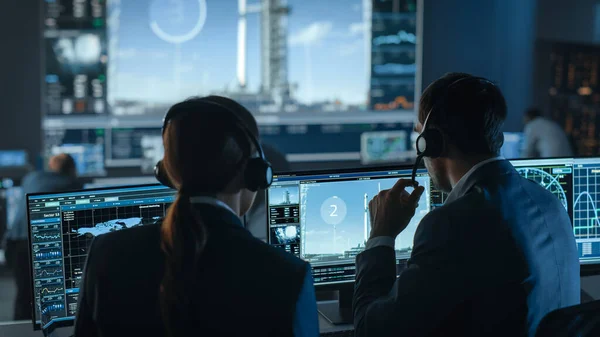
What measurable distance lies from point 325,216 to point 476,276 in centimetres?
63

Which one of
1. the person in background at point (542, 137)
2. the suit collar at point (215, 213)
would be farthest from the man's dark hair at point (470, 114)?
the person in background at point (542, 137)

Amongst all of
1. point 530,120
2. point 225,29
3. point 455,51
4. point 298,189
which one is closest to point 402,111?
point 455,51

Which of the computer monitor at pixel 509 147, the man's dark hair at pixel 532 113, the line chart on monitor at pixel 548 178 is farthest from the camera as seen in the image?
the man's dark hair at pixel 532 113

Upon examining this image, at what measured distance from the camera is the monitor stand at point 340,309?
1.85 m

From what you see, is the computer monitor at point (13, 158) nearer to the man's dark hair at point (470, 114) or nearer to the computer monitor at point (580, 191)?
the computer monitor at point (580, 191)

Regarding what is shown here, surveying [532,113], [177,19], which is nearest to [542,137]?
[532,113]

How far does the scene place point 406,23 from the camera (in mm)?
5664

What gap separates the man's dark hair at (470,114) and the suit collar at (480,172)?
0.02 m

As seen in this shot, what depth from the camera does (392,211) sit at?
60.3 inches

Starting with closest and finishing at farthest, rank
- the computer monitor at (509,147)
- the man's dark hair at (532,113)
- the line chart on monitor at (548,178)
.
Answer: the line chart on monitor at (548,178)
the computer monitor at (509,147)
the man's dark hair at (532,113)

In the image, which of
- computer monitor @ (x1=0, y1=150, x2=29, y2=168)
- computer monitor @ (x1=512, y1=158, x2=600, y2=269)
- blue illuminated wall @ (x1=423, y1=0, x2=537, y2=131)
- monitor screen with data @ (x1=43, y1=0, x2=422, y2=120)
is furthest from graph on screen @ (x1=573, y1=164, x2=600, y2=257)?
computer monitor @ (x1=0, y1=150, x2=29, y2=168)

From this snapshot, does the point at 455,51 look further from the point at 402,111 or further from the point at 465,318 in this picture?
the point at 465,318

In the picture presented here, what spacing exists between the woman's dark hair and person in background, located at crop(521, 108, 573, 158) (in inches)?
187

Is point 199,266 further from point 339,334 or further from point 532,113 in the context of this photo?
point 532,113
